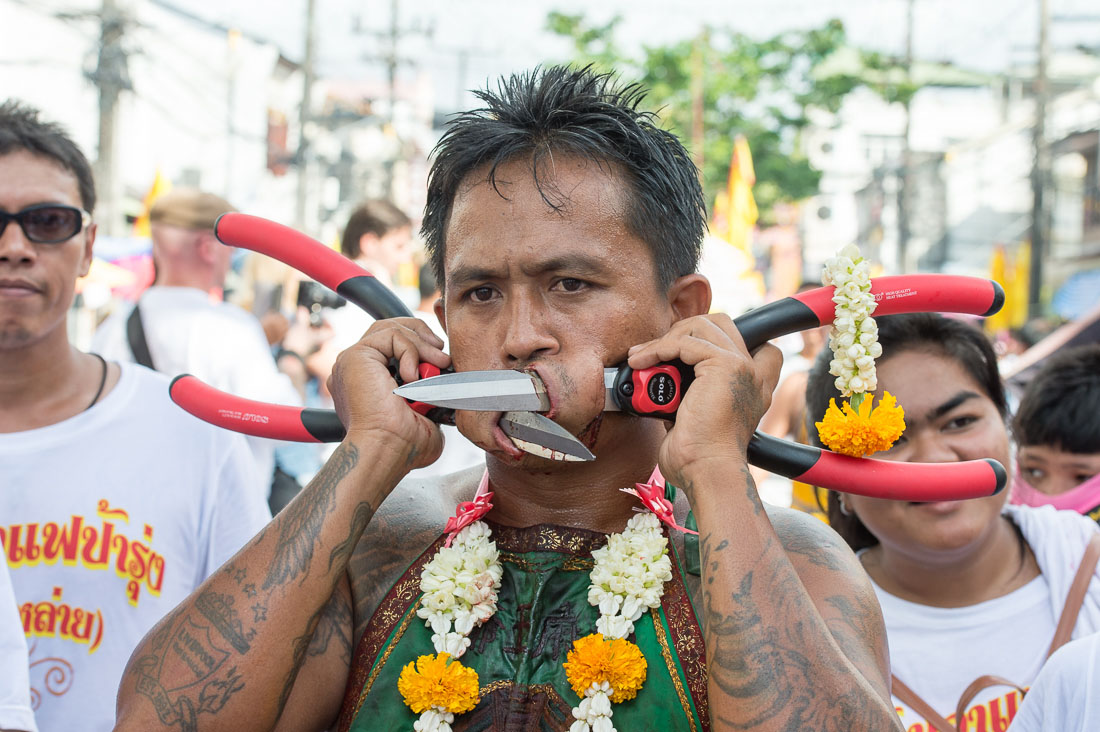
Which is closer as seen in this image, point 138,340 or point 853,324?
point 853,324

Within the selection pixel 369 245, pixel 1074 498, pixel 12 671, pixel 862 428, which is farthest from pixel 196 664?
pixel 369 245

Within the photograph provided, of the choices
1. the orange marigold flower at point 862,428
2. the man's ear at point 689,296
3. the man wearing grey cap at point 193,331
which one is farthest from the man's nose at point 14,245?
the orange marigold flower at point 862,428

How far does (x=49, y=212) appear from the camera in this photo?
→ 115 inches

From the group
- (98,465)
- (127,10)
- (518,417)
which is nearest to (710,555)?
(518,417)

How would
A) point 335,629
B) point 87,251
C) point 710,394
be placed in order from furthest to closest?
point 87,251 → point 335,629 → point 710,394

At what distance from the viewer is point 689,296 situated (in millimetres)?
2209

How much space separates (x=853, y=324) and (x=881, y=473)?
0.91ft

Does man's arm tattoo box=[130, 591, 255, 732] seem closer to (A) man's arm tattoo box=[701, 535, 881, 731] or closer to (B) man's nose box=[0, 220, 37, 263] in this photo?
(A) man's arm tattoo box=[701, 535, 881, 731]

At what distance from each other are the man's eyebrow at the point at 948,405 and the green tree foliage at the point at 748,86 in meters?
28.1

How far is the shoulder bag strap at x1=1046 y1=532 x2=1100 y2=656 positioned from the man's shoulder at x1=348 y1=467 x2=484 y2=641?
158 centimetres

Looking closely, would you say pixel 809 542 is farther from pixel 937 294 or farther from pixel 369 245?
pixel 369 245

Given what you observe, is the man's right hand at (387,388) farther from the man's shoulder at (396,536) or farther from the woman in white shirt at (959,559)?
the woman in white shirt at (959,559)

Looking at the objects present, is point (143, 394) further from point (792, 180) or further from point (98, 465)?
point (792, 180)

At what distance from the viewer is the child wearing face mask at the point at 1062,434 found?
3.73 meters
